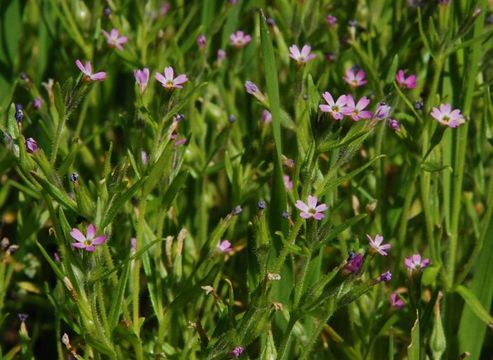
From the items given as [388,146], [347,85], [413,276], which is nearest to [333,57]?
[347,85]

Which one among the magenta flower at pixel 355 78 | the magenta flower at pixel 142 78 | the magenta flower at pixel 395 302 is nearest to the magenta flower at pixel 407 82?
the magenta flower at pixel 355 78

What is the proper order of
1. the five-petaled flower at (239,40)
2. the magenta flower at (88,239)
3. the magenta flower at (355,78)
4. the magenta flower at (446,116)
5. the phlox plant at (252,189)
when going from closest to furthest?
the magenta flower at (88,239) → the phlox plant at (252,189) → the magenta flower at (446,116) → the magenta flower at (355,78) → the five-petaled flower at (239,40)

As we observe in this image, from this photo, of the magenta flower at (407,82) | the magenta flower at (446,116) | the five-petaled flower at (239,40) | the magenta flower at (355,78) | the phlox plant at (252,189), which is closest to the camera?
the phlox plant at (252,189)

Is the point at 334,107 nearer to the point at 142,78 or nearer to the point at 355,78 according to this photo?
the point at 142,78

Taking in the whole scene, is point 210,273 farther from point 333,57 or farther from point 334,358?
point 333,57

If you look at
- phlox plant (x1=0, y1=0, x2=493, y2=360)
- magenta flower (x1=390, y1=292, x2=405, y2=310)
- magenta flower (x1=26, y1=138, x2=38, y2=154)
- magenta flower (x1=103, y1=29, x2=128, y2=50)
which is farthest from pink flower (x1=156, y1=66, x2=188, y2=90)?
magenta flower (x1=390, y1=292, x2=405, y2=310)

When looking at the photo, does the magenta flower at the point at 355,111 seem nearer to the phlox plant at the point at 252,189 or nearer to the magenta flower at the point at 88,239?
the phlox plant at the point at 252,189
